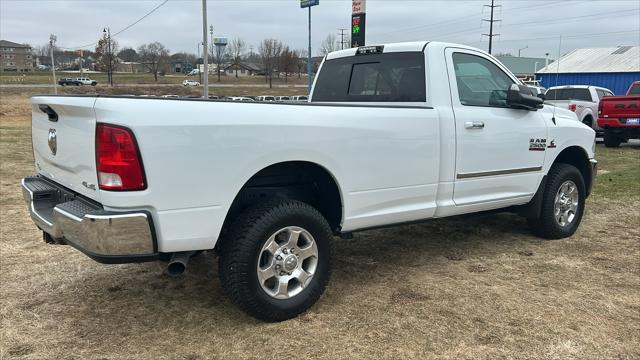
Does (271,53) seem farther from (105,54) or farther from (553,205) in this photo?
(553,205)

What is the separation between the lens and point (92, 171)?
3.03 meters

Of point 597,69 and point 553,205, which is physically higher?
point 597,69

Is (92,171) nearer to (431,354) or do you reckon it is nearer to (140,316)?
(140,316)

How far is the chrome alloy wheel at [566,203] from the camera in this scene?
553cm

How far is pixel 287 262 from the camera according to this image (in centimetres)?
354

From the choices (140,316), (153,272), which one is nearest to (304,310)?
(140,316)

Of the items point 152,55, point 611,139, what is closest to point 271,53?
point 152,55

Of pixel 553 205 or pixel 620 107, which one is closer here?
pixel 553 205

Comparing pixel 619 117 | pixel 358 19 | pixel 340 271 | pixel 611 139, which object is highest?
pixel 358 19

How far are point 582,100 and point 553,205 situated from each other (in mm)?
11881

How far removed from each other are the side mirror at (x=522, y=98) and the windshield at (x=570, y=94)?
12.5 m

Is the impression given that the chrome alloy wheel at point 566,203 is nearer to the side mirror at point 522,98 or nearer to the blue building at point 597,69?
the side mirror at point 522,98

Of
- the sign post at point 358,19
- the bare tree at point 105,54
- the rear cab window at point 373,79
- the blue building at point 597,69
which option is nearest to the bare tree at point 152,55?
the bare tree at point 105,54

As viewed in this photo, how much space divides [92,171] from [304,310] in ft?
5.28
